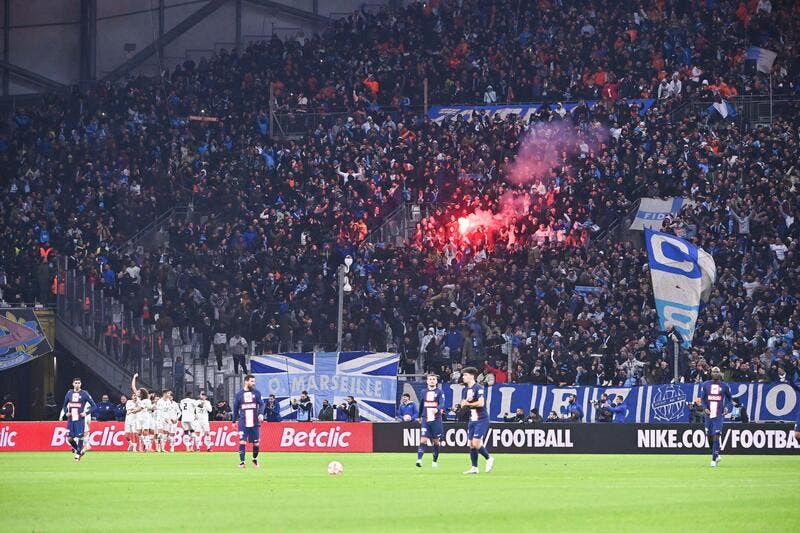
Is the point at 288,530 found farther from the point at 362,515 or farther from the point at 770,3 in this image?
the point at 770,3

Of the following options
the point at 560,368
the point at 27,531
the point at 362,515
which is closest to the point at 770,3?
the point at 560,368

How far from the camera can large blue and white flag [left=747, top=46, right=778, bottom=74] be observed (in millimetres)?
54562

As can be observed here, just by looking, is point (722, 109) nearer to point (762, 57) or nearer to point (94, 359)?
point (762, 57)

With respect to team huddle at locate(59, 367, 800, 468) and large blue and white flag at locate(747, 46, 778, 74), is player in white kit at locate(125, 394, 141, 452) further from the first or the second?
large blue and white flag at locate(747, 46, 778, 74)

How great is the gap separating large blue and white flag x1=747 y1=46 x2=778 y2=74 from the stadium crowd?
489 millimetres

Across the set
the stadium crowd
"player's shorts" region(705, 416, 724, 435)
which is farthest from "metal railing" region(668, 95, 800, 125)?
"player's shorts" region(705, 416, 724, 435)

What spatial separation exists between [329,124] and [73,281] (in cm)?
1394

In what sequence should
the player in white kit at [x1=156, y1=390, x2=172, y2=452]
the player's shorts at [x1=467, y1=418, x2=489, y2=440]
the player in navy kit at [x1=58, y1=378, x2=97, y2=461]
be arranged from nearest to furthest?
the player's shorts at [x1=467, y1=418, x2=489, y2=440] → the player in navy kit at [x1=58, y1=378, x2=97, y2=461] → the player in white kit at [x1=156, y1=390, x2=172, y2=452]

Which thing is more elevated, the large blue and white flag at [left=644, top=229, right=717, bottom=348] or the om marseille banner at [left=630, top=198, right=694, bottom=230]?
the om marseille banner at [left=630, top=198, right=694, bottom=230]

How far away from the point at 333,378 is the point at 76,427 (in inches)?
351

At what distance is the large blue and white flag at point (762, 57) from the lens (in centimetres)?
5456

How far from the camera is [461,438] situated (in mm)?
44812

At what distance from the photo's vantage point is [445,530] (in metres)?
17.6

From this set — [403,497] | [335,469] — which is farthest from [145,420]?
[403,497]
